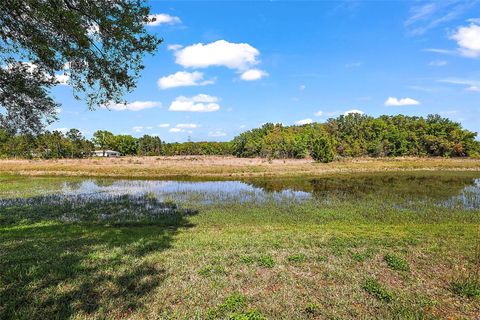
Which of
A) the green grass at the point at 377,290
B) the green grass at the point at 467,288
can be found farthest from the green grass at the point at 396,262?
the green grass at the point at 377,290

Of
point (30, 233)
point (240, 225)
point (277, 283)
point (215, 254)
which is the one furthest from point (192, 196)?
point (277, 283)

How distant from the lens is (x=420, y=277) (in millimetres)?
9586

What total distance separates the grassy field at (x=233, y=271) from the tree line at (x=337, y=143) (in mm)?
79867

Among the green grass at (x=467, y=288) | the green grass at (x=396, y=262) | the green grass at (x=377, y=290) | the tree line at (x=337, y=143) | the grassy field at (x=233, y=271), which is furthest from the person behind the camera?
the tree line at (x=337, y=143)

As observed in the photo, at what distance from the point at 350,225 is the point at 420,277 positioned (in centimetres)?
959

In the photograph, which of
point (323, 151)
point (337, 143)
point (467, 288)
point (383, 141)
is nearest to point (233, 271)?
point (467, 288)

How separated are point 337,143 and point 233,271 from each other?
135 metres

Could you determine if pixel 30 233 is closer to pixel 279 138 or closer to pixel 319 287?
pixel 319 287

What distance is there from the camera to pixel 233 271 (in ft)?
32.8

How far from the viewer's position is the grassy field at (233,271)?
7621 mm

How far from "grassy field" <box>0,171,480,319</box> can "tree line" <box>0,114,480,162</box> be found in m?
79.9

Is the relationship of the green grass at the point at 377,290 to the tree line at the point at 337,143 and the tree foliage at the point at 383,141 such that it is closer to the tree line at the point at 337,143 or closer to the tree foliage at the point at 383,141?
the tree line at the point at 337,143

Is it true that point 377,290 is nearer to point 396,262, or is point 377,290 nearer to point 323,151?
point 396,262

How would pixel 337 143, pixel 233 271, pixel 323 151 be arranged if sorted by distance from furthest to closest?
pixel 337 143 → pixel 323 151 → pixel 233 271
